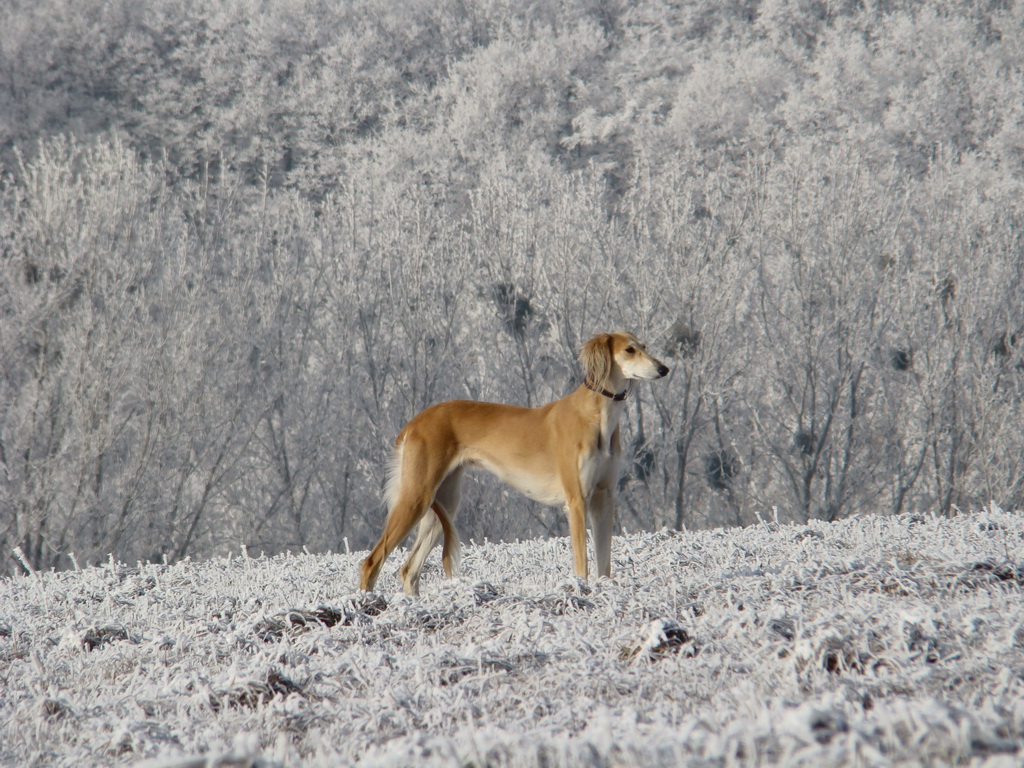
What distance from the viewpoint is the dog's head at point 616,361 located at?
20.5ft

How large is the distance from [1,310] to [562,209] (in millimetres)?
12559

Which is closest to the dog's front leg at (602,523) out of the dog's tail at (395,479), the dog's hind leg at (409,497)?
the dog's hind leg at (409,497)

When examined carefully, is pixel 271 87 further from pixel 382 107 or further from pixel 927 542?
pixel 927 542

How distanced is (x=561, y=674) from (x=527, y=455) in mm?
3312

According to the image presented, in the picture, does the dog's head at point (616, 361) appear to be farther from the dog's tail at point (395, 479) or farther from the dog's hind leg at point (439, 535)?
the dog's tail at point (395, 479)

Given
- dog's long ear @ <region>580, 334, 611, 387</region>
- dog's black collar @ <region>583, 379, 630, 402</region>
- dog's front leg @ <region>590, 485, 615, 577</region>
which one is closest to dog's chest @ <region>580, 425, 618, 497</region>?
dog's front leg @ <region>590, 485, 615, 577</region>

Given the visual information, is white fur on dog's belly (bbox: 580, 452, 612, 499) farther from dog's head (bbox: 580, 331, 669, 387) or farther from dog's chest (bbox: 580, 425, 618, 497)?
dog's head (bbox: 580, 331, 669, 387)

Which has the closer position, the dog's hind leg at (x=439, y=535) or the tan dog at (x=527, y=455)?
the tan dog at (x=527, y=455)

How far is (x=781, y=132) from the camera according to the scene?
29469mm

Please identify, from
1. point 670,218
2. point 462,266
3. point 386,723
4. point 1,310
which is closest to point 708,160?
point 670,218

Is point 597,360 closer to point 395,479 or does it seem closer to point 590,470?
point 590,470

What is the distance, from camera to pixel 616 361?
20.9ft

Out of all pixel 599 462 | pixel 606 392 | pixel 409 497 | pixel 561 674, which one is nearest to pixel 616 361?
pixel 606 392

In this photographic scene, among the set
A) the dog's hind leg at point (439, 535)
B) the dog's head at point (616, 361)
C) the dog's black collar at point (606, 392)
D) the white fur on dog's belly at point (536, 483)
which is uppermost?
the dog's head at point (616, 361)
